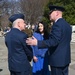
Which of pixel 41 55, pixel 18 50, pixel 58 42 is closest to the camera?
pixel 58 42

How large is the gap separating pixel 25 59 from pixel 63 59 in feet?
2.19

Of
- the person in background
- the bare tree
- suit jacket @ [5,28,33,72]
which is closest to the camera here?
suit jacket @ [5,28,33,72]

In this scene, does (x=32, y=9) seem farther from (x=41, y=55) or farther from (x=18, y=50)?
(x=18, y=50)

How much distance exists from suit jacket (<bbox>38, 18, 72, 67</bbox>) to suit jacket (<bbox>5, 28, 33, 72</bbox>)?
305mm

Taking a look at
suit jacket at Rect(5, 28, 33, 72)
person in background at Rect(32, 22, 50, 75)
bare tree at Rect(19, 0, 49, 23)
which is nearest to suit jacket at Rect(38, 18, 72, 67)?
suit jacket at Rect(5, 28, 33, 72)

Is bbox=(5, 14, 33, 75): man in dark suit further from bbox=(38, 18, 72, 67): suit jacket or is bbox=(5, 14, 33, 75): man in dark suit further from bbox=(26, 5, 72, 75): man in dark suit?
bbox=(38, 18, 72, 67): suit jacket

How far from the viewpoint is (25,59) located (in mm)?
4996

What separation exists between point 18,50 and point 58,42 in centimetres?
70

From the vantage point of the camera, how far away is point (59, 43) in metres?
4.88

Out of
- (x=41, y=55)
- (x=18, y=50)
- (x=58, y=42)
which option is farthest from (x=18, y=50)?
(x=41, y=55)

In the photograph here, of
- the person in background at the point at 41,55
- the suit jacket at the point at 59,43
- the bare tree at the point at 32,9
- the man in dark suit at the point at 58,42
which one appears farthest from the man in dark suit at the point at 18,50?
the bare tree at the point at 32,9

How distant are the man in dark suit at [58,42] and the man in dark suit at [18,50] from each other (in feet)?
0.52

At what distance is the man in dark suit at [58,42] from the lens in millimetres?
4789

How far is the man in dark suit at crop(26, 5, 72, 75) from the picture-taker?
15.7 feet
